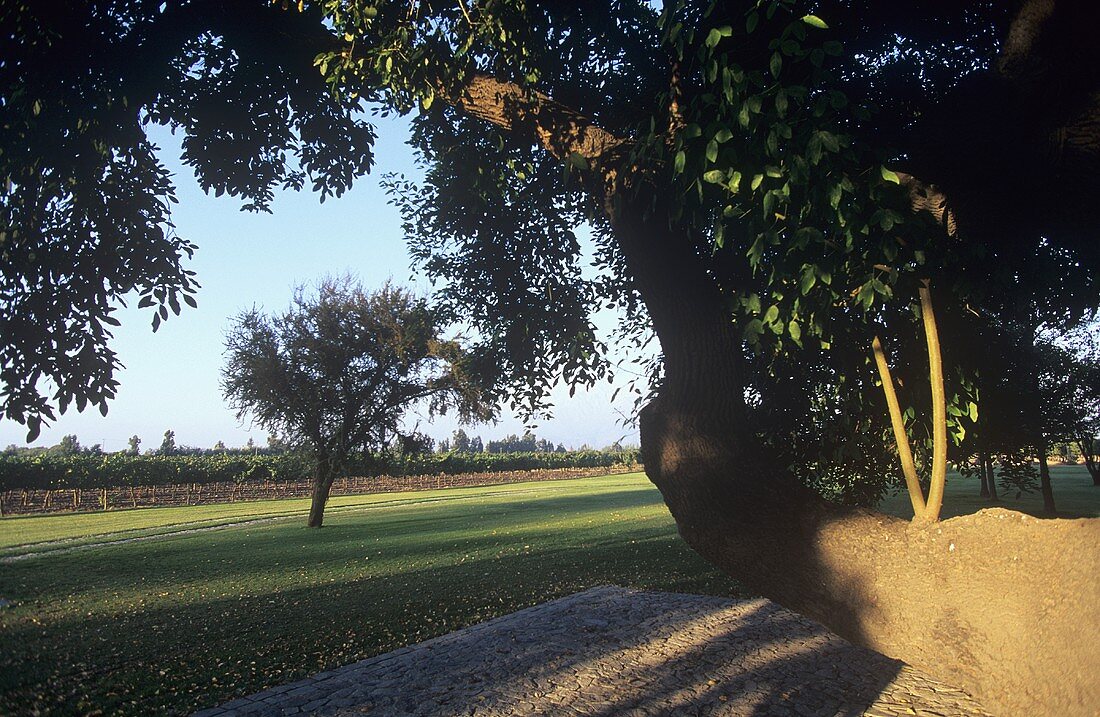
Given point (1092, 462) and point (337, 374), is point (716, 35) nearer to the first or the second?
point (337, 374)

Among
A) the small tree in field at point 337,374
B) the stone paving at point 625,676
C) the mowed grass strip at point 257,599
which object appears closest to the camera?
the stone paving at point 625,676

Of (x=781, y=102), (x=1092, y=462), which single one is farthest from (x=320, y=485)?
(x=1092, y=462)

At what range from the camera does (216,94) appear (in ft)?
30.3

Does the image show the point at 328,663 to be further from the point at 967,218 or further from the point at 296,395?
the point at 296,395

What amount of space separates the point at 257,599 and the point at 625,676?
7.95 m

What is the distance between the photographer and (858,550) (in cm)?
392

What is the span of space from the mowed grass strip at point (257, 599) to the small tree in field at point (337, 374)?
5.40m

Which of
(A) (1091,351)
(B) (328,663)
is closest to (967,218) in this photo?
(B) (328,663)

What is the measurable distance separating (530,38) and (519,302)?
196 inches

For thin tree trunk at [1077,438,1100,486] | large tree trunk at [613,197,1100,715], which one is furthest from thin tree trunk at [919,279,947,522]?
thin tree trunk at [1077,438,1100,486]

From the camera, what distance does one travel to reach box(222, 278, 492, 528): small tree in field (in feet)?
86.6

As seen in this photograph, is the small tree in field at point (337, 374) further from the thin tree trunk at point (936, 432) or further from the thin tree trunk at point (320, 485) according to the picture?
the thin tree trunk at point (936, 432)

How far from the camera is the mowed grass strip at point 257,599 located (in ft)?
21.6

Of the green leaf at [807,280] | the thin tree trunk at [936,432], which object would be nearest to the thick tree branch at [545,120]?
the green leaf at [807,280]
